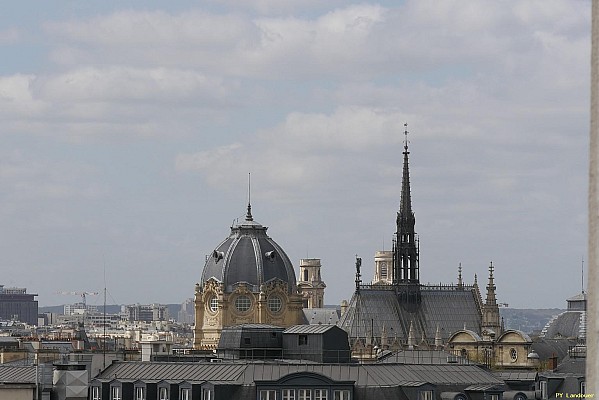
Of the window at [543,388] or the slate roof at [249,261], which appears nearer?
the window at [543,388]

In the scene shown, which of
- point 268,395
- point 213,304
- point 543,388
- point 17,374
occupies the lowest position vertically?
point 268,395

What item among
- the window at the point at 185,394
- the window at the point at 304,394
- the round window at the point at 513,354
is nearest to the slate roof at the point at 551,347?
the round window at the point at 513,354

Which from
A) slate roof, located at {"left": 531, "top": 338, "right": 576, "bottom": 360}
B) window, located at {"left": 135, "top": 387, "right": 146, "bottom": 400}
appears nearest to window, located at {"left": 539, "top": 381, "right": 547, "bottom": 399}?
window, located at {"left": 135, "top": 387, "right": 146, "bottom": 400}

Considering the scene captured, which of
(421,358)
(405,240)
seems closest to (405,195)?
(405,240)

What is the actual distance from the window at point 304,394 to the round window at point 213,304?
73618mm

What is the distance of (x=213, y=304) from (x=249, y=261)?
15.1 feet

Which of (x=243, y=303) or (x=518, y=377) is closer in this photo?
(x=518, y=377)

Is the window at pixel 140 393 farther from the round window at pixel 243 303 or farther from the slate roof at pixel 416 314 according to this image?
the slate roof at pixel 416 314

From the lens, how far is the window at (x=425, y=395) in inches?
3046

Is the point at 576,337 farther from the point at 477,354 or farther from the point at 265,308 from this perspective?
the point at 265,308

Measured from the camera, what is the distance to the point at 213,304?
149875 millimetres

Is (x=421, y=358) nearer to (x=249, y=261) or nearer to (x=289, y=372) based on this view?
(x=289, y=372)

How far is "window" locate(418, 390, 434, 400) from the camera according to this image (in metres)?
77.4

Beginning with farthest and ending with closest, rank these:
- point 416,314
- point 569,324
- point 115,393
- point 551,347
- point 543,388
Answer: point 569,324 → point 416,314 → point 551,347 → point 543,388 → point 115,393
